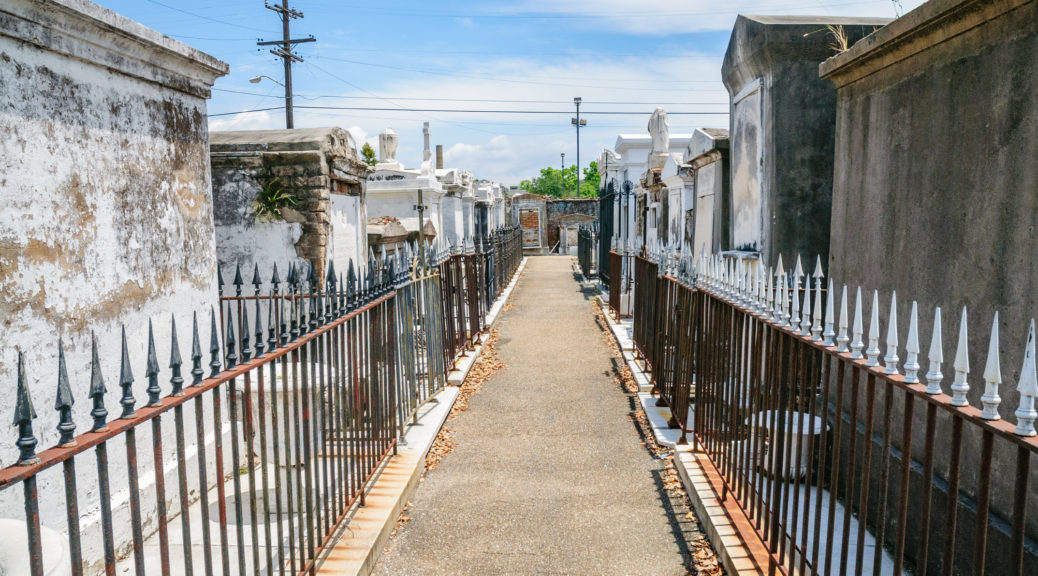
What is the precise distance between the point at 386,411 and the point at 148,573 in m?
1.94

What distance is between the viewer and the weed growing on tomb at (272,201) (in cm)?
698

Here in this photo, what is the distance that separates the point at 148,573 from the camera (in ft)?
12.1

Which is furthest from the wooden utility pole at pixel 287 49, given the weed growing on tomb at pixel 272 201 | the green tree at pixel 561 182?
the green tree at pixel 561 182

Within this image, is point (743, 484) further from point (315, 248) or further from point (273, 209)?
point (273, 209)

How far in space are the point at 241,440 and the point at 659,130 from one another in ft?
40.7

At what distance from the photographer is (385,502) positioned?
460 centimetres

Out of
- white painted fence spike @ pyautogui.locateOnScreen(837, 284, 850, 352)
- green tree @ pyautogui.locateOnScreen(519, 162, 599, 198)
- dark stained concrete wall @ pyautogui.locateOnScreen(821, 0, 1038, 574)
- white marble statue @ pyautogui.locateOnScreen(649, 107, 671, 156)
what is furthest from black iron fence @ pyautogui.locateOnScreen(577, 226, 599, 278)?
green tree @ pyautogui.locateOnScreen(519, 162, 599, 198)

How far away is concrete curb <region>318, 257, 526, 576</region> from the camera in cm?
384

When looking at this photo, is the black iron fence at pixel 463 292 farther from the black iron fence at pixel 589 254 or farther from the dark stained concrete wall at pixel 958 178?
the black iron fence at pixel 589 254

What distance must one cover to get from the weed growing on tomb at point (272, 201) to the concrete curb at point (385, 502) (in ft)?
8.06

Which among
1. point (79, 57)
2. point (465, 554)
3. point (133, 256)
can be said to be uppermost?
point (79, 57)

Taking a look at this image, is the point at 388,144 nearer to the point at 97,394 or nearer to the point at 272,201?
the point at 272,201

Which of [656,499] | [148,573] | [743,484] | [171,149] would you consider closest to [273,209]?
[171,149]

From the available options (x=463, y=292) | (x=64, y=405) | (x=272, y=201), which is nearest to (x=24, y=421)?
(x=64, y=405)
